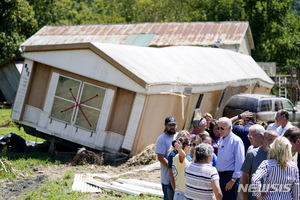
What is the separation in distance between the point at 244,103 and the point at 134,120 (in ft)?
17.7

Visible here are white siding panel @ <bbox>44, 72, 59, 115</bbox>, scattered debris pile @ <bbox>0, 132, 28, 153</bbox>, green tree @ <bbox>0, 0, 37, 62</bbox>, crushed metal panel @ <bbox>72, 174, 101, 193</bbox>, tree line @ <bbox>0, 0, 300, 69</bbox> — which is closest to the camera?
crushed metal panel @ <bbox>72, 174, 101, 193</bbox>

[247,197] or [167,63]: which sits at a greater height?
[167,63]

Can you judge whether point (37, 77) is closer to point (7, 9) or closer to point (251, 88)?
point (251, 88)

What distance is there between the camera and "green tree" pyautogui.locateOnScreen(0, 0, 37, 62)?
92.7 ft

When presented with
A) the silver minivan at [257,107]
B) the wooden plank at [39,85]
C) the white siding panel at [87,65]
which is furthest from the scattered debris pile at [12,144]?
the silver minivan at [257,107]

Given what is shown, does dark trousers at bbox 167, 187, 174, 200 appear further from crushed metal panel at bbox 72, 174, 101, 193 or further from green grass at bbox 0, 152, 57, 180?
green grass at bbox 0, 152, 57, 180

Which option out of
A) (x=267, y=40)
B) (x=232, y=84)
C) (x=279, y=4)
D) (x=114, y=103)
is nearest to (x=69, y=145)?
(x=114, y=103)

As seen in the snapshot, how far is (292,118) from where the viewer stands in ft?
51.1

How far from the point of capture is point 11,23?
2912 centimetres

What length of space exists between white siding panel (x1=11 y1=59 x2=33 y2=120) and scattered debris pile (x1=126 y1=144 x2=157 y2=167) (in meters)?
4.50

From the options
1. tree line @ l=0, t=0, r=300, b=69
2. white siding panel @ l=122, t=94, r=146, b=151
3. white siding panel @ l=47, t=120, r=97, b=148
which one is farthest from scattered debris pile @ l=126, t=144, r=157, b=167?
tree line @ l=0, t=0, r=300, b=69

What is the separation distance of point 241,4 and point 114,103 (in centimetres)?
2980

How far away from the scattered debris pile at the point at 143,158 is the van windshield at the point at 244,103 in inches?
190

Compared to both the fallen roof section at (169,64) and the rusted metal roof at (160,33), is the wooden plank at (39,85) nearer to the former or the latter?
the fallen roof section at (169,64)
